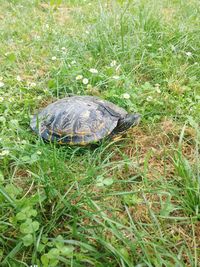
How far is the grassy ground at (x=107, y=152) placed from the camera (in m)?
1.56

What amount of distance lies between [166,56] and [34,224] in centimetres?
256

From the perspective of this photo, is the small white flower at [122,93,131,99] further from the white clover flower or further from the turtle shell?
the white clover flower

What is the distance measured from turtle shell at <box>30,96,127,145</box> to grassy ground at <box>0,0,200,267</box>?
94 mm

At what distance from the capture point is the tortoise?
2.28 m

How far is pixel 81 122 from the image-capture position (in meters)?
2.32

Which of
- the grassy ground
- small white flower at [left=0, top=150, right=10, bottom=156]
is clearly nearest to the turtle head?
the grassy ground

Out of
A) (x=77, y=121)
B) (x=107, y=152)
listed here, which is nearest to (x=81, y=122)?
(x=77, y=121)

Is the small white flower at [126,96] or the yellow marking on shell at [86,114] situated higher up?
the yellow marking on shell at [86,114]

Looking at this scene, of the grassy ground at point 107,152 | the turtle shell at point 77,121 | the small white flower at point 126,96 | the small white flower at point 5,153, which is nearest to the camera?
the grassy ground at point 107,152

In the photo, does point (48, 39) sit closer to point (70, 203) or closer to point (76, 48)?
point (76, 48)

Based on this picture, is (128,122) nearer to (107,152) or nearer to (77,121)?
(107,152)

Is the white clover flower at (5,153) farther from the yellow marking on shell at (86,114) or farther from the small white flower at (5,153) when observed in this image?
the yellow marking on shell at (86,114)

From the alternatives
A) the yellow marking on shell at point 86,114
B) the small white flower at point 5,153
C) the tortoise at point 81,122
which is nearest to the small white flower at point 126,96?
the tortoise at point 81,122

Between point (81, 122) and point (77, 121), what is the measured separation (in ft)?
0.11
